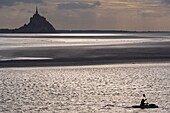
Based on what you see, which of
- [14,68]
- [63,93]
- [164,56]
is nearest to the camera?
[63,93]

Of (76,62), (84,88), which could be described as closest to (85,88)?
(84,88)

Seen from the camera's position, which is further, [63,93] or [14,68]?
[14,68]

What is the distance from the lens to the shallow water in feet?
138

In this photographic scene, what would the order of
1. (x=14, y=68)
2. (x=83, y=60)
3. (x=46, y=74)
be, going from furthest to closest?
1. (x=83, y=60)
2. (x=14, y=68)
3. (x=46, y=74)

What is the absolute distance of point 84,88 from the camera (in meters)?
54.8

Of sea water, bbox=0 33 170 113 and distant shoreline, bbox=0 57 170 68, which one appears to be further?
distant shoreline, bbox=0 57 170 68

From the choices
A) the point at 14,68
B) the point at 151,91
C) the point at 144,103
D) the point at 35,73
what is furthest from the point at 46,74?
the point at 144,103

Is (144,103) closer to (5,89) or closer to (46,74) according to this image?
(5,89)

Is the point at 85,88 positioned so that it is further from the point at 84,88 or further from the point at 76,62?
the point at 76,62

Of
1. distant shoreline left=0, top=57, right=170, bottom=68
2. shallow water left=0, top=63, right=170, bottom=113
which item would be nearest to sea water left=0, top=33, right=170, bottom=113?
shallow water left=0, top=63, right=170, bottom=113

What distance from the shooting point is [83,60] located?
88.0 m

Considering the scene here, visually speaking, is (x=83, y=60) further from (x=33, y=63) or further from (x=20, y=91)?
(x=20, y=91)

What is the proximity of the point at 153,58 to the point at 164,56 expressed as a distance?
234 inches

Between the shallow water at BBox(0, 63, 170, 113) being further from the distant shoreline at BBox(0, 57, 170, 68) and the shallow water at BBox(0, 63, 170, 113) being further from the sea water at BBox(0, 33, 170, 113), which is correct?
the distant shoreline at BBox(0, 57, 170, 68)
